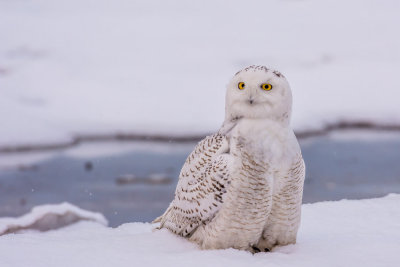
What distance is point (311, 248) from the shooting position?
2617 mm

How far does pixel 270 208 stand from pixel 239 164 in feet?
0.85

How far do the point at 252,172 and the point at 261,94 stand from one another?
14.1 inches

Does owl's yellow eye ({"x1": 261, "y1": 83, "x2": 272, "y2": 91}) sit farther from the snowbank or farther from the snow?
the snowbank

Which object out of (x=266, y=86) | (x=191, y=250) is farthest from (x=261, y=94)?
(x=191, y=250)

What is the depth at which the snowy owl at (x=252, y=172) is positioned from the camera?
7.74 feet

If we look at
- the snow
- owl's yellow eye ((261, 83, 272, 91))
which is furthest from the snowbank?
owl's yellow eye ((261, 83, 272, 91))

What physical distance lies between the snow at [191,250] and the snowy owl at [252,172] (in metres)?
0.12

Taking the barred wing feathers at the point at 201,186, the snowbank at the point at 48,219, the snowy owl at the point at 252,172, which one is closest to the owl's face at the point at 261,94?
the snowy owl at the point at 252,172

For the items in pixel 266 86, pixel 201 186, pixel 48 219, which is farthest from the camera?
pixel 48 219

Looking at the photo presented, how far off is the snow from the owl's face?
659mm

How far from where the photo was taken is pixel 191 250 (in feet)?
8.48

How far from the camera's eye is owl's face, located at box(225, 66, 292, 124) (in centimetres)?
235

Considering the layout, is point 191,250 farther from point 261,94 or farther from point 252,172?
point 261,94

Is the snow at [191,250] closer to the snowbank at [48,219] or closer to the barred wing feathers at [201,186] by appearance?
the barred wing feathers at [201,186]
